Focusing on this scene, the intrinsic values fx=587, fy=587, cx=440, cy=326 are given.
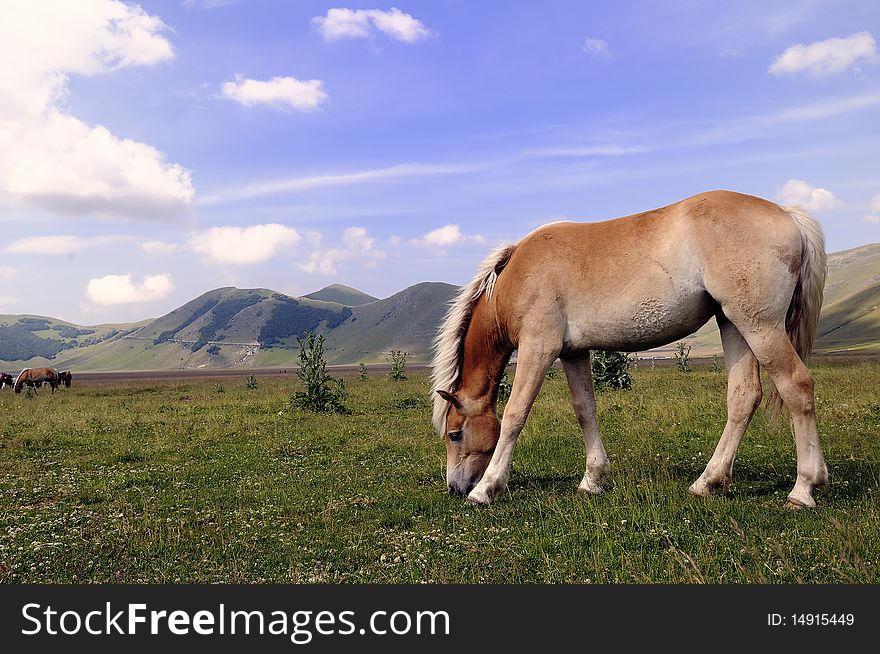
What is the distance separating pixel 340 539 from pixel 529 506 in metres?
2.24

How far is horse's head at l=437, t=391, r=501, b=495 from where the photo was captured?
7.94 m

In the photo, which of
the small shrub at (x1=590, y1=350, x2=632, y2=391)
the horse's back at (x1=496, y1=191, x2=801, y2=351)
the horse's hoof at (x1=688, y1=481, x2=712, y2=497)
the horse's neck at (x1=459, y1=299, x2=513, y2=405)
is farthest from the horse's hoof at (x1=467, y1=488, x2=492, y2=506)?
the small shrub at (x1=590, y1=350, x2=632, y2=391)

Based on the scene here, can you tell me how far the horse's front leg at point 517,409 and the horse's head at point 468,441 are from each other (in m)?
0.48

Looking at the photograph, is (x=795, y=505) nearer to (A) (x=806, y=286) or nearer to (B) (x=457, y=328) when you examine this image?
(A) (x=806, y=286)

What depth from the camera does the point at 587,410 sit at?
26.4ft

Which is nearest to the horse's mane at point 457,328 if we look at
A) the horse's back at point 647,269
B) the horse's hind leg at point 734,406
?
the horse's back at point 647,269

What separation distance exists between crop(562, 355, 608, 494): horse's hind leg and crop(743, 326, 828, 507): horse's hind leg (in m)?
2.14

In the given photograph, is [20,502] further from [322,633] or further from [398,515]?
[322,633]

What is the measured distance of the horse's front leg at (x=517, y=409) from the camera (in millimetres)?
7223

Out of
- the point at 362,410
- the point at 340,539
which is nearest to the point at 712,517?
the point at 340,539

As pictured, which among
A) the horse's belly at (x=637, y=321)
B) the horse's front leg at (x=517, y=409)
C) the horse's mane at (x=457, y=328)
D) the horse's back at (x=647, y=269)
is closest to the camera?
the horse's back at (x=647, y=269)

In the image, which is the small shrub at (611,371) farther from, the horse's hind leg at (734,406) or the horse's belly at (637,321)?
the horse's belly at (637,321)

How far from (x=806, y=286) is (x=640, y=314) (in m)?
2.03

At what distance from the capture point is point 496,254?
834 cm
